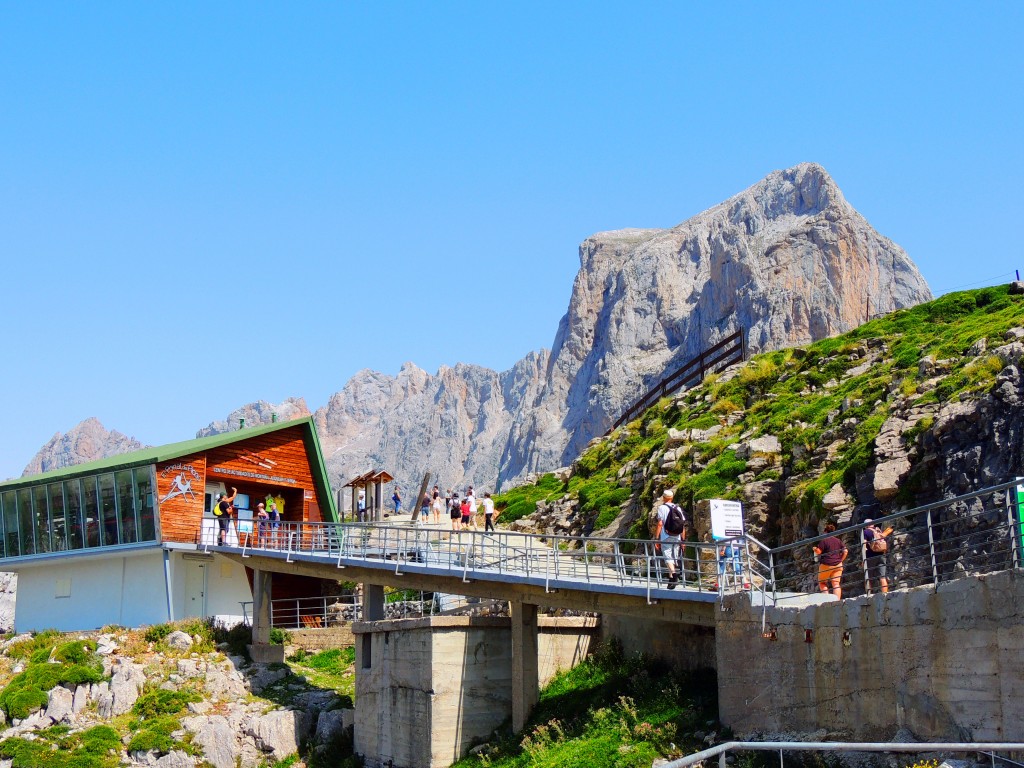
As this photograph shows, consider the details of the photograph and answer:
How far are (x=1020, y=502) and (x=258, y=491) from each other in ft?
99.5

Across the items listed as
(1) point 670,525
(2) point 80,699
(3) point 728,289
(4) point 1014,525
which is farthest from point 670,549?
(3) point 728,289

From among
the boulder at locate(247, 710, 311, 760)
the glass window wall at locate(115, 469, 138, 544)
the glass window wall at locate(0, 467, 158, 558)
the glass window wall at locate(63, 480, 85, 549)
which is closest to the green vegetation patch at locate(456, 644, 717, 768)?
the boulder at locate(247, 710, 311, 760)

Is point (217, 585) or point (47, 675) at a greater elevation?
point (217, 585)

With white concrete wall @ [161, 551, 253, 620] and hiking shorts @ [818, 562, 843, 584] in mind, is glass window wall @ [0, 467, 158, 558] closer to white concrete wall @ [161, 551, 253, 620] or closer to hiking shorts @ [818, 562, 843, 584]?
white concrete wall @ [161, 551, 253, 620]

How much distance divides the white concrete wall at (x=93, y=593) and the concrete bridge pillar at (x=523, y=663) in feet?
49.9

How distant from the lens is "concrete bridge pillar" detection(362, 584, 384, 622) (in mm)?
31328

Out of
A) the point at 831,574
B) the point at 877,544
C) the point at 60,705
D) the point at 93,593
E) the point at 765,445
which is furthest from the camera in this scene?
the point at 93,593

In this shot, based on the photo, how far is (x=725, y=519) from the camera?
2444 cm

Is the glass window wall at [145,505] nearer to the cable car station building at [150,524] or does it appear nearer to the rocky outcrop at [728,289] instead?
the cable car station building at [150,524]

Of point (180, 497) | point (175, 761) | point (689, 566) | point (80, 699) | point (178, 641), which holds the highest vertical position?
point (180, 497)

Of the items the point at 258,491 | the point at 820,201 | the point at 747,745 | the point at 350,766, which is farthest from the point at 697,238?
the point at 747,745

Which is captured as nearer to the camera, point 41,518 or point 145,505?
point 145,505

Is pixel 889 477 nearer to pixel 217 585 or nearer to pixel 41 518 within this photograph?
pixel 217 585

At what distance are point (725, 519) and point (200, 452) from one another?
19.9 metres
